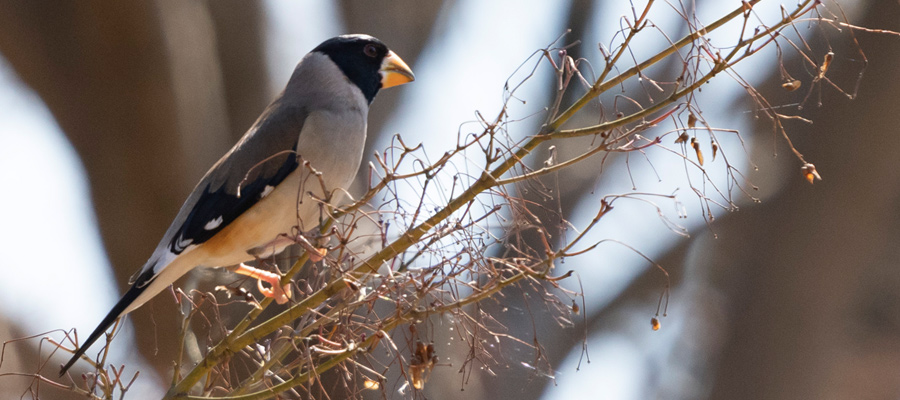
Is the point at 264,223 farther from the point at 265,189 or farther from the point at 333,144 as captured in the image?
the point at 333,144

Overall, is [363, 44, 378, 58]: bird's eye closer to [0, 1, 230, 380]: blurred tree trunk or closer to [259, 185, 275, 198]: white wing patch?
[259, 185, 275, 198]: white wing patch

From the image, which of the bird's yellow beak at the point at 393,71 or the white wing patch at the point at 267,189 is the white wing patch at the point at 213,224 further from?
the bird's yellow beak at the point at 393,71

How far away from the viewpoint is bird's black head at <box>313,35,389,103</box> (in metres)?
2.45

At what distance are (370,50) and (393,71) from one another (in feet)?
0.33

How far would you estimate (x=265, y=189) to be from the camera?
197 cm

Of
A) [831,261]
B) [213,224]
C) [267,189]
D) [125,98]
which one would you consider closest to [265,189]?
[267,189]

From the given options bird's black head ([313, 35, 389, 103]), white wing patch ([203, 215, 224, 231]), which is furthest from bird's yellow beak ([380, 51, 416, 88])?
white wing patch ([203, 215, 224, 231])

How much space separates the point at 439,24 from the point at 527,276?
2531 mm

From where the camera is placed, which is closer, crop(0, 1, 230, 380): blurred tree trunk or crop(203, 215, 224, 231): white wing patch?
crop(203, 215, 224, 231): white wing patch

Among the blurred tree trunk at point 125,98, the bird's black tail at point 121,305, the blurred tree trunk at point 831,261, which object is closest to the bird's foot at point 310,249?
the bird's black tail at point 121,305

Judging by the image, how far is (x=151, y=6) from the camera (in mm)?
2756

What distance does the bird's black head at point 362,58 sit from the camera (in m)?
2.45

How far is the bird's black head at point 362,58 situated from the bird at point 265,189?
10cm

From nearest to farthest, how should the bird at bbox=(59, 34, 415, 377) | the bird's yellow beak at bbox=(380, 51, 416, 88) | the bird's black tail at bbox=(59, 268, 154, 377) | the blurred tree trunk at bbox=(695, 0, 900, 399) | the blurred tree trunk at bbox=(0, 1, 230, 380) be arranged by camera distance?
the bird's black tail at bbox=(59, 268, 154, 377), the bird at bbox=(59, 34, 415, 377), the bird's yellow beak at bbox=(380, 51, 416, 88), the blurred tree trunk at bbox=(0, 1, 230, 380), the blurred tree trunk at bbox=(695, 0, 900, 399)
